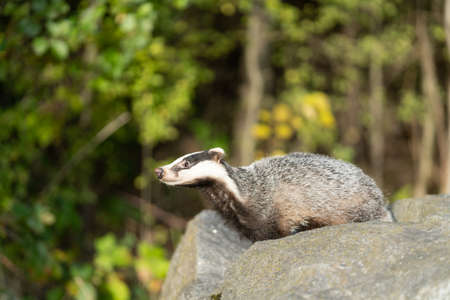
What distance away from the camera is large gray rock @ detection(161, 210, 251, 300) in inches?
162

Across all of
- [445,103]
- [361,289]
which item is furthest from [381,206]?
[445,103]

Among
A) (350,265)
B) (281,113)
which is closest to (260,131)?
(281,113)

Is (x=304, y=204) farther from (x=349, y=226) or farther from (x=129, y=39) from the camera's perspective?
(x=129, y=39)

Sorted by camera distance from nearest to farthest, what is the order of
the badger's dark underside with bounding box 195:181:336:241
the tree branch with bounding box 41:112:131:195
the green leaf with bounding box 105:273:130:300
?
1. the badger's dark underside with bounding box 195:181:336:241
2. the tree branch with bounding box 41:112:131:195
3. the green leaf with bounding box 105:273:130:300

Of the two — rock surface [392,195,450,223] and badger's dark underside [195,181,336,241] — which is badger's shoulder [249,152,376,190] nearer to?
badger's dark underside [195,181,336,241]

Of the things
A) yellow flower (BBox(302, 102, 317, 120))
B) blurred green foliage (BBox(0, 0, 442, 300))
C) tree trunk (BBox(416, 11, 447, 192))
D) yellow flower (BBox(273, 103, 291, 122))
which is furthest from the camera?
tree trunk (BBox(416, 11, 447, 192))

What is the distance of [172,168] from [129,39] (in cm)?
144

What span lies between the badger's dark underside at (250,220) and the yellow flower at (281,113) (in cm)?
588

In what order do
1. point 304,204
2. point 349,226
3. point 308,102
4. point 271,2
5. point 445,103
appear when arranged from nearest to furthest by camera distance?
point 349,226 → point 304,204 → point 271,2 → point 308,102 → point 445,103

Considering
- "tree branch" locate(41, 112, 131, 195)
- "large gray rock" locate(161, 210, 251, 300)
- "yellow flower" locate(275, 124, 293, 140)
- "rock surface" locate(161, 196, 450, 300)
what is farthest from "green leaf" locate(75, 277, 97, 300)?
"yellow flower" locate(275, 124, 293, 140)

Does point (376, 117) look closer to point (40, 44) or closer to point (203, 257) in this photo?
point (203, 257)

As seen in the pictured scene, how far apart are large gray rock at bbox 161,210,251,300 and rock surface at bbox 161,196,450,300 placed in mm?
55

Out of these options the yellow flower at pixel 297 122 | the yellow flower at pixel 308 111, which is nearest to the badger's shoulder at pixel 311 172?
the yellow flower at pixel 308 111

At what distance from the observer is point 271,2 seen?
29.7ft
